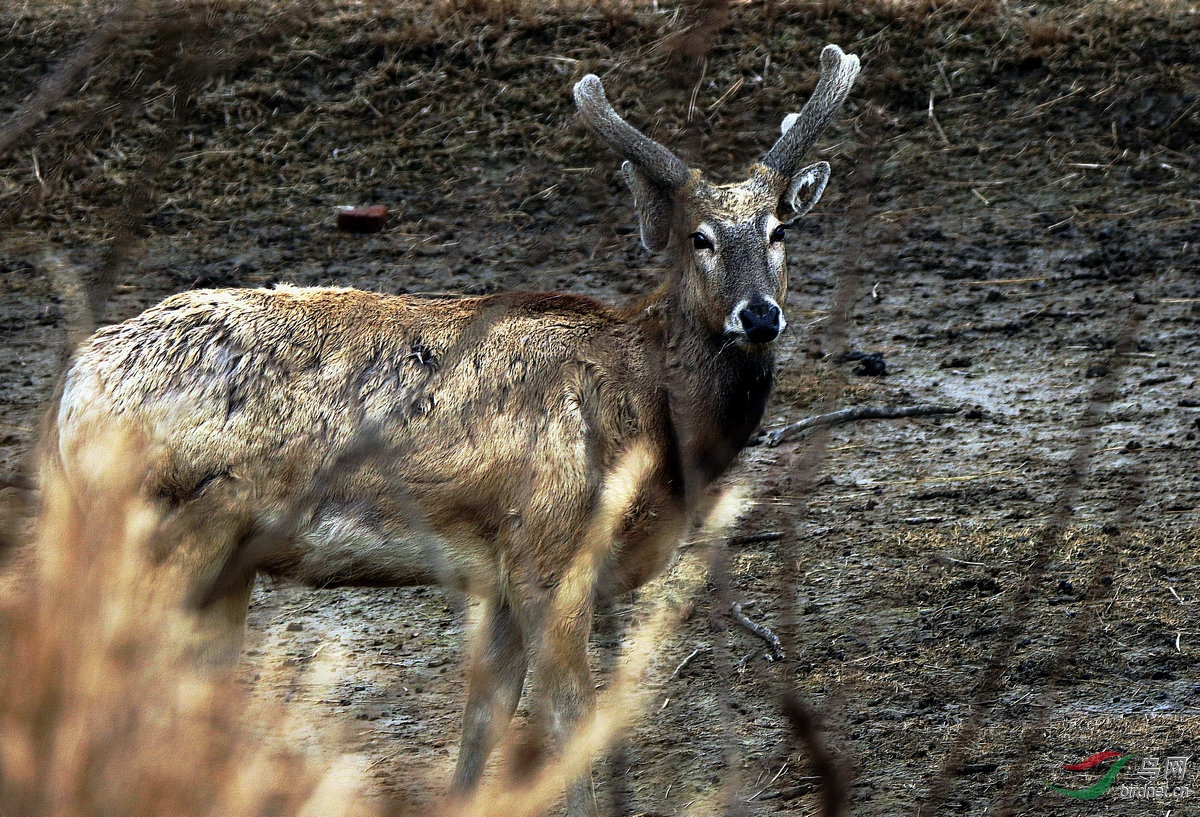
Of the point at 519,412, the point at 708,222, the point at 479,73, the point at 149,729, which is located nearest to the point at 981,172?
the point at 479,73

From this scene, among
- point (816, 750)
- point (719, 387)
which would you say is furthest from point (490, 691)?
point (816, 750)

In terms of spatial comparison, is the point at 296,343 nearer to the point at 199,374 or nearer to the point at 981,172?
the point at 199,374

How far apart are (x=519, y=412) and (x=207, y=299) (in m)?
1.19

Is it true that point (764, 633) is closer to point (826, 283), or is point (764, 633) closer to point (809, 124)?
point (809, 124)

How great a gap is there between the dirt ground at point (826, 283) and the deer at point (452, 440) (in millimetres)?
413

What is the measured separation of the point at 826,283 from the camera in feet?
32.6

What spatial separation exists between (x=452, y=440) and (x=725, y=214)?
1.39 m

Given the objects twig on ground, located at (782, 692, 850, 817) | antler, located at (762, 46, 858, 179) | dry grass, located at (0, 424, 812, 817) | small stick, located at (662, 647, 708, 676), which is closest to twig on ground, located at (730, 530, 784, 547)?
small stick, located at (662, 647, 708, 676)

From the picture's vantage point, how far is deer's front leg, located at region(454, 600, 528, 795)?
5301 millimetres

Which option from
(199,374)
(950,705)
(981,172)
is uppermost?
(199,374)

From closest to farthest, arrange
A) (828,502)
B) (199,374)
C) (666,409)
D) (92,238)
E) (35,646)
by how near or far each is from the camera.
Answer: (35,646)
(199,374)
(666,409)
(828,502)
(92,238)

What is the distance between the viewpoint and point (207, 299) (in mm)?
5238

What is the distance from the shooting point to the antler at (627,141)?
18.4 ft

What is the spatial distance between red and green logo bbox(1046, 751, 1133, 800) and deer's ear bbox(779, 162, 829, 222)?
2.37 metres
